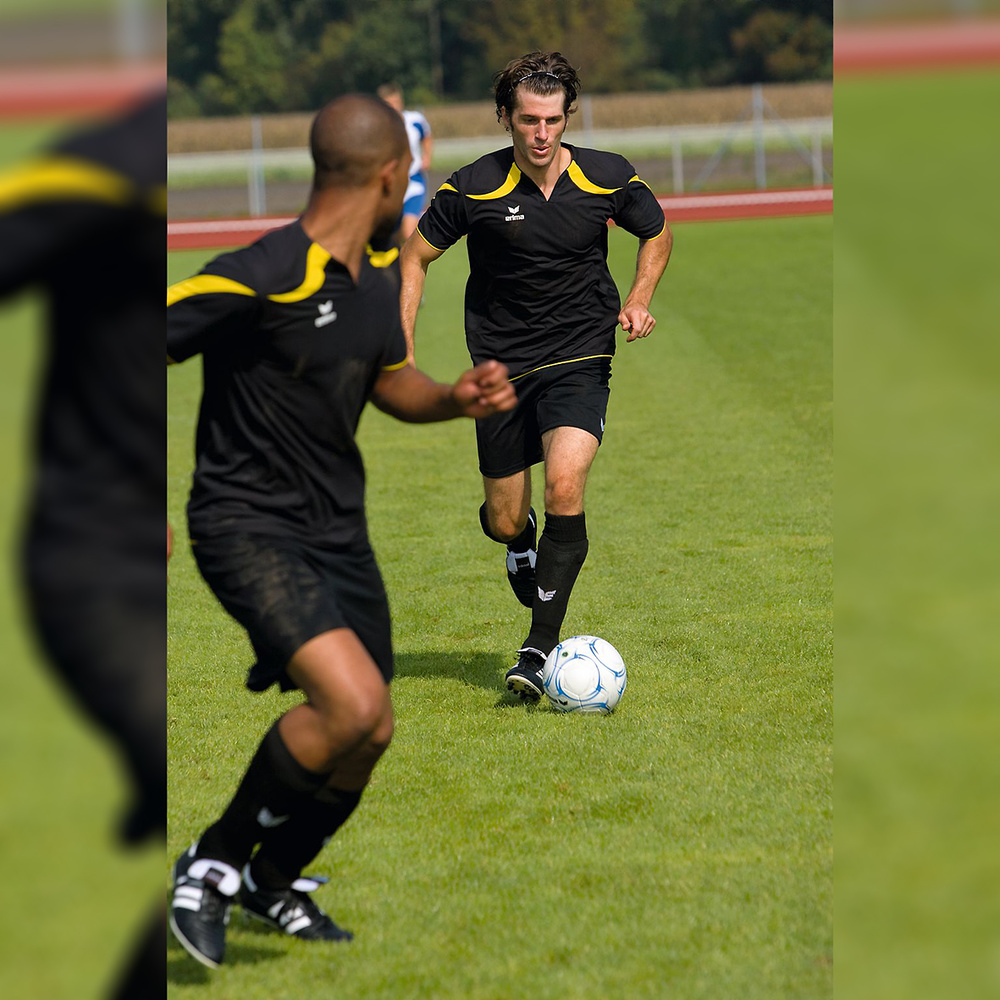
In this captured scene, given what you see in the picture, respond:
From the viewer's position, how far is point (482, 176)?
5160mm

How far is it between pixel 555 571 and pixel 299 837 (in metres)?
2.02

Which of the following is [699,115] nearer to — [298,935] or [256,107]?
[256,107]

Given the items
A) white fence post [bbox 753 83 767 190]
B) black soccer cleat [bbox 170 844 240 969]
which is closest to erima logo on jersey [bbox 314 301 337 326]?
black soccer cleat [bbox 170 844 240 969]

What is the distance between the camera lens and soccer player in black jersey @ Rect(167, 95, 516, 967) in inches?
109

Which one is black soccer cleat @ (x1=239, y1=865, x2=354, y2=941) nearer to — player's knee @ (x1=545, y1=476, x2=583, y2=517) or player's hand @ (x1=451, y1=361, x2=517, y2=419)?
player's hand @ (x1=451, y1=361, x2=517, y2=419)

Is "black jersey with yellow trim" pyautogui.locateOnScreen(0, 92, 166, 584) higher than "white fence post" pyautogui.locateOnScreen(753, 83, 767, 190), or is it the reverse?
"black jersey with yellow trim" pyautogui.locateOnScreen(0, 92, 166, 584)

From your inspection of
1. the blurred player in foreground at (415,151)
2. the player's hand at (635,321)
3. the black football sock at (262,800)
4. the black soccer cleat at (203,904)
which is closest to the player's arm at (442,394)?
the black football sock at (262,800)

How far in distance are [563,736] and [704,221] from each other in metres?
19.8

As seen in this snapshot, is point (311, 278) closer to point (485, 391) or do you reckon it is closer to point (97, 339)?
point (485, 391)

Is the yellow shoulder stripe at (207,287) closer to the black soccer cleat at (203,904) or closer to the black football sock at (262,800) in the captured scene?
the black football sock at (262,800)

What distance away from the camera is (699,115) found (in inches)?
1155

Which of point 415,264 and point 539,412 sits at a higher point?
point 415,264

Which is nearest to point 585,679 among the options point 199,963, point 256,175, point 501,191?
point 501,191

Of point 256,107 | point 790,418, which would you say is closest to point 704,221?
point 256,107
